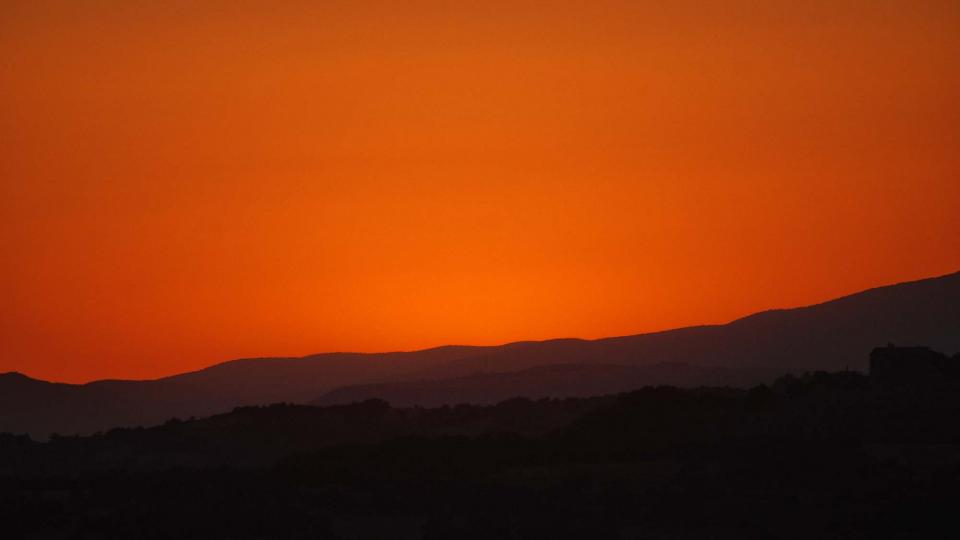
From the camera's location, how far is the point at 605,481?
1543 inches

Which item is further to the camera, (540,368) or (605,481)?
(540,368)

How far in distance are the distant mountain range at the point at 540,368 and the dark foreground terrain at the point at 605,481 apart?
58.4 m

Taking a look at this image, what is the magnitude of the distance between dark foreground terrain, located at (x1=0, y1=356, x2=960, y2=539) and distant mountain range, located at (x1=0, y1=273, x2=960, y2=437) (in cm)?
5844

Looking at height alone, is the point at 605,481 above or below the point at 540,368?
below

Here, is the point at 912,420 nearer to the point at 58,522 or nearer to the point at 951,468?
the point at 951,468

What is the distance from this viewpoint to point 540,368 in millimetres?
120562

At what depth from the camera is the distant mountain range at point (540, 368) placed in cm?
11456

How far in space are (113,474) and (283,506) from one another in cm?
827

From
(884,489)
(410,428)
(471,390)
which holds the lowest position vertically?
(884,489)

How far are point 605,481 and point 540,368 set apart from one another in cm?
8140

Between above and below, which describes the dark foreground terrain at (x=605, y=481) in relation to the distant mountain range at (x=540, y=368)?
below

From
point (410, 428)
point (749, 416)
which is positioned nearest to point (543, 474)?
point (749, 416)

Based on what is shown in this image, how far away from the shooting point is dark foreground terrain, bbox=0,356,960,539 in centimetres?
3578

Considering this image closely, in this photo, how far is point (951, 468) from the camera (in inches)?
1480
